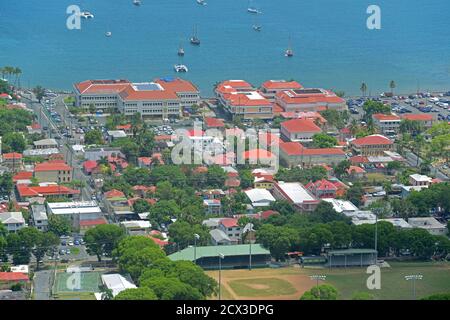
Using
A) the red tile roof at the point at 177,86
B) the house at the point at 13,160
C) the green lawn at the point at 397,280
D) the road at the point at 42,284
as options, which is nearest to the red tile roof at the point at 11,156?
the house at the point at 13,160

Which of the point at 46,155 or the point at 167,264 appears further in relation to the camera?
the point at 46,155

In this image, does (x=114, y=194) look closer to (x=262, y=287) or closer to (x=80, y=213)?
(x=80, y=213)

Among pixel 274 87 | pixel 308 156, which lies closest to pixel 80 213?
pixel 308 156

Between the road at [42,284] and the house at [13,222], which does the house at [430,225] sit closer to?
the road at [42,284]

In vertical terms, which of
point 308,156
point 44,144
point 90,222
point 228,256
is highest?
point 44,144

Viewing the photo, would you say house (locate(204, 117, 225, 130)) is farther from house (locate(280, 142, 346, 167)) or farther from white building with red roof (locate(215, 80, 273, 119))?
house (locate(280, 142, 346, 167))
